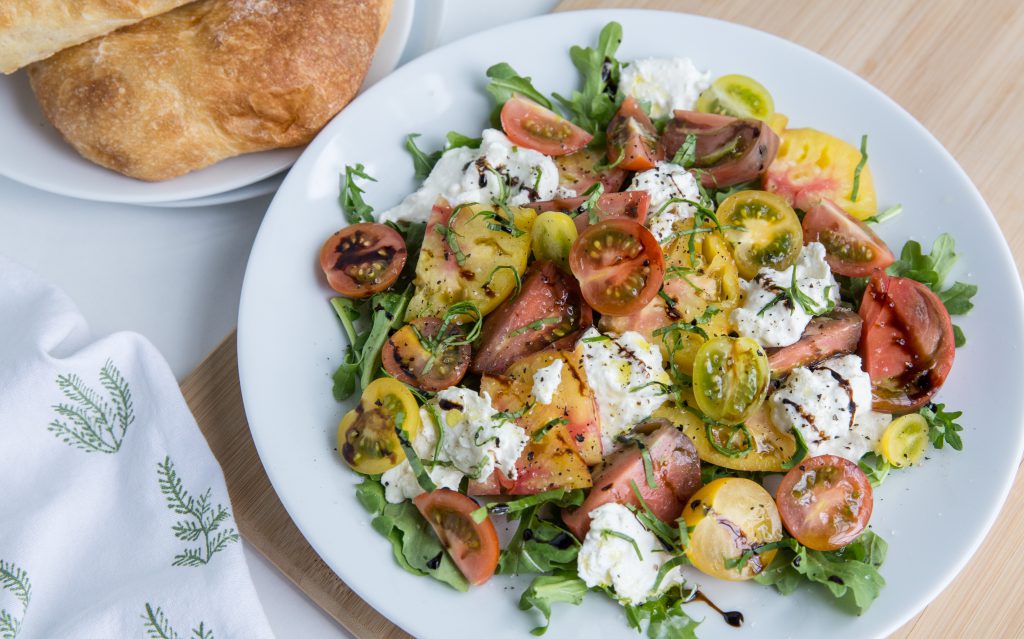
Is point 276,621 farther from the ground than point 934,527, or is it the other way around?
point 934,527

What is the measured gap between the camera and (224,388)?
2.84 metres

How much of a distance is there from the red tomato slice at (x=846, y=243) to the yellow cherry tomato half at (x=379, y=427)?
1323mm

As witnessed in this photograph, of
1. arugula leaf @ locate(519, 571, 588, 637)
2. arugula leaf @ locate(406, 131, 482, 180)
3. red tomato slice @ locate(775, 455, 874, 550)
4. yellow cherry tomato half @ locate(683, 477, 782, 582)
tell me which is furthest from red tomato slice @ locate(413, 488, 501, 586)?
arugula leaf @ locate(406, 131, 482, 180)

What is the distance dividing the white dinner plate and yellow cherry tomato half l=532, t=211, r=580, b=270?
3.08 feet

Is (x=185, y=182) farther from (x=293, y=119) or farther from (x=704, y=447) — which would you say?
(x=704, y=447)

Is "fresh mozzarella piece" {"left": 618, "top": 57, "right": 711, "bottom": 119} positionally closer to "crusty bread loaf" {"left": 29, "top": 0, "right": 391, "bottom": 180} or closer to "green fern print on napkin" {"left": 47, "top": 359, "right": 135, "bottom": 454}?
"crusty bread loaf" {"left": 29, "top": 0, "right": 391, "bottom": 180}

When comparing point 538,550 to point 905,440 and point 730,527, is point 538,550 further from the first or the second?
point 905,440

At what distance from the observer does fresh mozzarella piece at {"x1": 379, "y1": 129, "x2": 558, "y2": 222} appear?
2.79m

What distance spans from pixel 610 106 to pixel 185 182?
1.42 metres

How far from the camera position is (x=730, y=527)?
2.34 m

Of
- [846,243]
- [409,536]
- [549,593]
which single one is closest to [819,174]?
[846,243]

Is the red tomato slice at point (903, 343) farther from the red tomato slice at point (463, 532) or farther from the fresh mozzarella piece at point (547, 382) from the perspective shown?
the red tomato slice at point (463, 532)

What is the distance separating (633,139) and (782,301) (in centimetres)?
70

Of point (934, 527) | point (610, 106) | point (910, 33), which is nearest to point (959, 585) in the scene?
point (934, 527)
